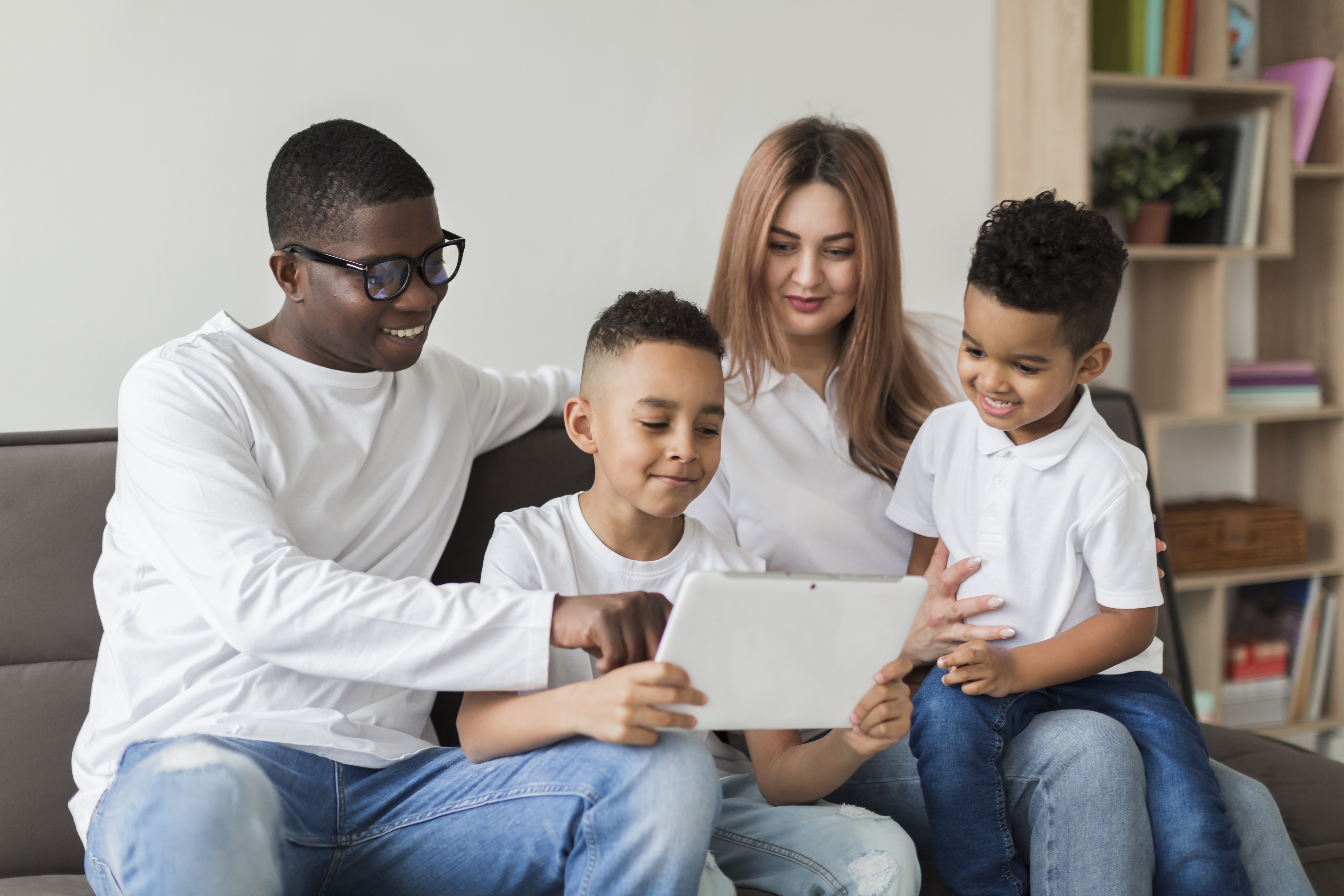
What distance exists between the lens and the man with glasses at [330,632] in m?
1.01

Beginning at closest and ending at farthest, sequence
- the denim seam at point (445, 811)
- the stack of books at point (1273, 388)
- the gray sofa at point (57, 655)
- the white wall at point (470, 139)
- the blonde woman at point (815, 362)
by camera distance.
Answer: the denim seam at point (445, 811) → the gray sofa at point (57, 655) → the blonde woman at point (815, 362) → the white wall at point (470, 139) → the stack of books at point (1273, 388)

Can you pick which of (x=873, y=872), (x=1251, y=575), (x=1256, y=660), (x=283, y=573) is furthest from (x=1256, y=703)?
(x=283, y=573)

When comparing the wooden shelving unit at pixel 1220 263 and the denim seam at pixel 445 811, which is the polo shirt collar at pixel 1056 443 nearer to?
the denim seam at pixel 445 811

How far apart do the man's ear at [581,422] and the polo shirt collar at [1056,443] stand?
0.53 metres

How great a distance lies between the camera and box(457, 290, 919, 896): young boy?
111 centimetres

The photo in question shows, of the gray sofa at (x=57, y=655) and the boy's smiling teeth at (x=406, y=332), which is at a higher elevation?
the boy's smiling teeth at (x=406, y=332)

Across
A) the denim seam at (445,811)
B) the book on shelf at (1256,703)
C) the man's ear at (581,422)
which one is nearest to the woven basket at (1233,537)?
the book on shelf at (1256,703)

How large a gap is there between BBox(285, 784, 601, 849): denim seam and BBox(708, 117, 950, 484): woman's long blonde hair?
0.80 metres

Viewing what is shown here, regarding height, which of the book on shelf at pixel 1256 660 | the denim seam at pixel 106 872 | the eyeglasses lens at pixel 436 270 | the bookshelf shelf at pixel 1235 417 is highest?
the eyeglasses lens at pixel 436 270

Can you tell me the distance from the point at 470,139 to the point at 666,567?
136 centimetres

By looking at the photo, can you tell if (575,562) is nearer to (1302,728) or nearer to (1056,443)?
(1056,443)

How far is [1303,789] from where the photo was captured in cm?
154

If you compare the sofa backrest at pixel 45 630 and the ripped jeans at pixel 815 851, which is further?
the sofa backrest at pixel 45 630

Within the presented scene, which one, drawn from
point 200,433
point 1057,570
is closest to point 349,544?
point 200,433
